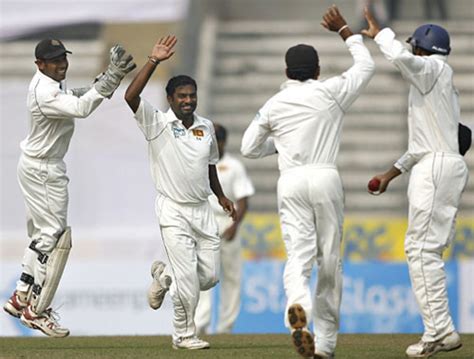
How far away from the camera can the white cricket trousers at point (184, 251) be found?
10406 millimetres

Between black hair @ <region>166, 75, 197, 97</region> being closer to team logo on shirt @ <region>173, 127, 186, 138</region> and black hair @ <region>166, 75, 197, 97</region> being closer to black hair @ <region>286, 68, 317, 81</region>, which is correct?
team logo on shirt @ <region>173, 127, 186, 138</region>

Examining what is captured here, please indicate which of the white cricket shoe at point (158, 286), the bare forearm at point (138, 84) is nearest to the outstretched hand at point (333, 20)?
the bare forearm at point (138, 84)

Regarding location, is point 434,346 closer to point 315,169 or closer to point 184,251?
point 315,169

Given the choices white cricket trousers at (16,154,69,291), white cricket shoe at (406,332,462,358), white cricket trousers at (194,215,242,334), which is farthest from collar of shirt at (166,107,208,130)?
white cricket trousers at (194,215,242,334)

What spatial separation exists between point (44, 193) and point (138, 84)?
126 centimetres

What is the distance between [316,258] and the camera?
923 centimetres

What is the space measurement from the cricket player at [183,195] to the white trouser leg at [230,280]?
4598 mm

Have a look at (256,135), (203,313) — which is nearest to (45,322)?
(256,135)

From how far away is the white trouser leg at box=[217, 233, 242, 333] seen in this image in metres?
15.2

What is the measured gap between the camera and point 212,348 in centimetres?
1052

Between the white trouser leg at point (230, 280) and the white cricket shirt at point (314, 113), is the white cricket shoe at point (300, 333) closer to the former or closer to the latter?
the white cricket shirt at point (314, 113)

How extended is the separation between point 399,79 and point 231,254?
5.91 metres

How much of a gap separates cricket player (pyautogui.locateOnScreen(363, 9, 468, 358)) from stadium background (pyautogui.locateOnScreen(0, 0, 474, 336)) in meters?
6.62

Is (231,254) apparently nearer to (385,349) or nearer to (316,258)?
(385,349)
